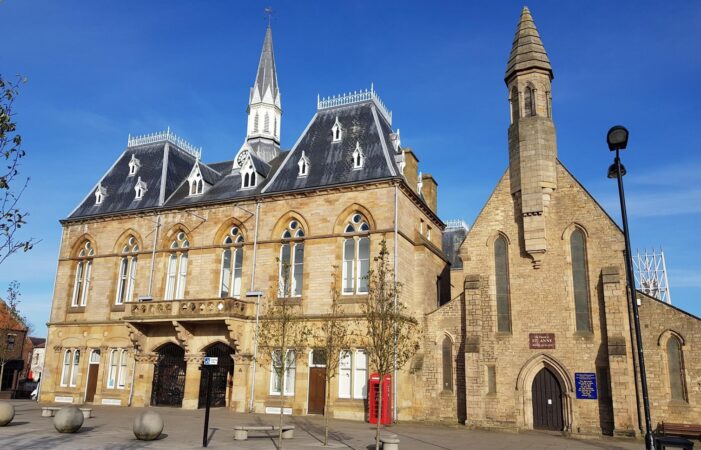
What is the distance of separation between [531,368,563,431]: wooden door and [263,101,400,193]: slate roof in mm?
12097

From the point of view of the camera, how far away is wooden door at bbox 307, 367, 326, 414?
28.5m

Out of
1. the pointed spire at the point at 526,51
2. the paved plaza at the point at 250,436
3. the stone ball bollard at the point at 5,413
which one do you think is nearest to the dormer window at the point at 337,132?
the pointed spire at the point at 526,51

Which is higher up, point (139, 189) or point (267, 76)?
point (267, 76)

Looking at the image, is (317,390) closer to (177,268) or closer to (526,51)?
(177,268)

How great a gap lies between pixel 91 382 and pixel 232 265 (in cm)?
1174

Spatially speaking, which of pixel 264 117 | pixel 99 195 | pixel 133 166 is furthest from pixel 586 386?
pixel 99 195

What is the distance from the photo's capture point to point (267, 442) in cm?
1855

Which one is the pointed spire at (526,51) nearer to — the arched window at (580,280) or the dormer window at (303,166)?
the arched window at (580,280)

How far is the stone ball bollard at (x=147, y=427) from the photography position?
17.4m

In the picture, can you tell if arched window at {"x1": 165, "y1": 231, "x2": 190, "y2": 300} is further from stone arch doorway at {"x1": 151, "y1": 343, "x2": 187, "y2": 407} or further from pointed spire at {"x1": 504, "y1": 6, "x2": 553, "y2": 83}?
pointed spire at {"x1": 504, "y1": 6, "x2": 553, "y2": 83}

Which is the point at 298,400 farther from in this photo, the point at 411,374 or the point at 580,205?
the point at 580,205

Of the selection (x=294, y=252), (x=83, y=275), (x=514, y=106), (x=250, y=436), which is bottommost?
(x=250, y=436)

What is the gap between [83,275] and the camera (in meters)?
38.2

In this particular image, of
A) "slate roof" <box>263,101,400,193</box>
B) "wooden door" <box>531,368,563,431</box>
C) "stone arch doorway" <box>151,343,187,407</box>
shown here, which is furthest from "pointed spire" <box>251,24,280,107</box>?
"wooden door" <box>531,368,563,431</box>
